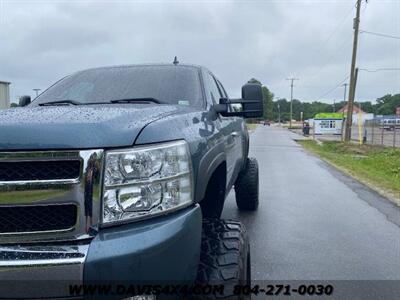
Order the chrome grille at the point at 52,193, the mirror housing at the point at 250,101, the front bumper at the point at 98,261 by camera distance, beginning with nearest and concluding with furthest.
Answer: the front bumper at the point at 98,261 → the chrome grille at the point at 52,193 → the mirror housing at the point at 250,101

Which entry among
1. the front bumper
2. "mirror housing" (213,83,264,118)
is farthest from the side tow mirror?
the front bumper

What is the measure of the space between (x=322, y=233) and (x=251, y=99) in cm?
269

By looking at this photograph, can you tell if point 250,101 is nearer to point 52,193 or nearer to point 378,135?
point 52,193

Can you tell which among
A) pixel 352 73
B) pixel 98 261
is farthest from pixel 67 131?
pixel 352 73

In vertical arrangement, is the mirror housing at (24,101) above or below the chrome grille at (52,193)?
above

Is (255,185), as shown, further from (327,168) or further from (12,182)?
(327,168)

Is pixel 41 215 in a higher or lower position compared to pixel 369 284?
higher

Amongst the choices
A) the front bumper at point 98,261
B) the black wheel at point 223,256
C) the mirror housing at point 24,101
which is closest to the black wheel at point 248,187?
the mirror housing at point 24,101

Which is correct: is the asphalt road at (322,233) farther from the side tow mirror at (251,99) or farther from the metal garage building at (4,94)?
the metal garage building at (4,94)

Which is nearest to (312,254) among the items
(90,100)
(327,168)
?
(90,100)

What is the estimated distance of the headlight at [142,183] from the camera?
1928 millimetres

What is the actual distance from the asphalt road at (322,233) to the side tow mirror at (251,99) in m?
1.56

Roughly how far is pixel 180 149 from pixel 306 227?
4.32 meters

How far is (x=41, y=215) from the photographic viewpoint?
1.92m
